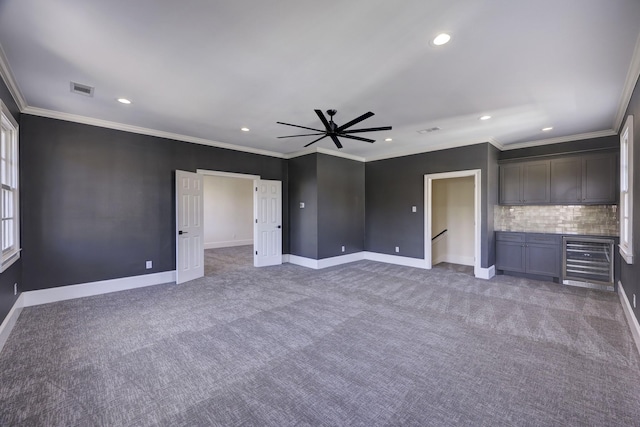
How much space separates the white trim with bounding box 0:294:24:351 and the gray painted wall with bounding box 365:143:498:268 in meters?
6.26

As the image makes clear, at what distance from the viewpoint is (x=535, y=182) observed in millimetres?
5250

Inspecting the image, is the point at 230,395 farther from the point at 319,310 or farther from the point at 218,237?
the point at 218,237

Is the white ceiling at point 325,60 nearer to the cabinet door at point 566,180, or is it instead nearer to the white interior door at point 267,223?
the cabinet door at point 566,180

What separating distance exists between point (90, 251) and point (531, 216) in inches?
316

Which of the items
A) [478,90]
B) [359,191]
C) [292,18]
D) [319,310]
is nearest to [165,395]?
[319,310]

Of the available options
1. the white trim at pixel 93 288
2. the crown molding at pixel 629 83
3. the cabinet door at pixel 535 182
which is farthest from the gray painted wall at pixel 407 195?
the white trim at pixel 93 288

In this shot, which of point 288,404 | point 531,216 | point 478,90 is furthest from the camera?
point 531,216

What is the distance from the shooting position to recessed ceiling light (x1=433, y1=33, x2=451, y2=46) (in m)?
2.14

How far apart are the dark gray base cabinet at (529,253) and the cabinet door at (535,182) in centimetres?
70

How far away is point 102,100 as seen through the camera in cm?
347

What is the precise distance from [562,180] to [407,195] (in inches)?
110

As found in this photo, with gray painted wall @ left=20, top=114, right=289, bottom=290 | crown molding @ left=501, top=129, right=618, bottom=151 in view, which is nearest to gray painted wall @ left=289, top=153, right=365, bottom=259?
gray painted wall @ left=20, top=114, right=289, bottom=290

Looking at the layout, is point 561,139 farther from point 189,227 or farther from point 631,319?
point 189,227

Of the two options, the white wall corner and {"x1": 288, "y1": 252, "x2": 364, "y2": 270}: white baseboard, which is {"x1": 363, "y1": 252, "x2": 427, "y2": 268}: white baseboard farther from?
the white wall corner
